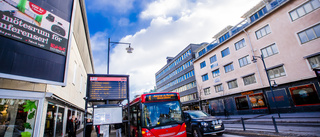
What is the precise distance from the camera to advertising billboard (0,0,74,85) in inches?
169

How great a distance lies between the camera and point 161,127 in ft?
21.5

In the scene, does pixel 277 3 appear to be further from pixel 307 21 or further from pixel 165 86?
pixel 165 86

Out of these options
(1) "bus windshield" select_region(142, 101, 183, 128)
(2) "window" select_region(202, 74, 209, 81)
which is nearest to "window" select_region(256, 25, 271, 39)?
(2) "window" select_region(202, 74, 209, 81)

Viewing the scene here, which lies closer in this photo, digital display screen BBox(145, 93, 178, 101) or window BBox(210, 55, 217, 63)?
digital display screen BBox(145, 93, 178, 101)

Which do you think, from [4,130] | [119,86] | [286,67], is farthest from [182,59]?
[4,130]

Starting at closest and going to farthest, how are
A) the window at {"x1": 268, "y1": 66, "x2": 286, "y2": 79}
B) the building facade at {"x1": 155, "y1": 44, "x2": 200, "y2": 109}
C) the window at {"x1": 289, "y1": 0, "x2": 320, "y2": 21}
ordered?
1. the window at {"x1": 289, "y1": 0, "x2": 320, "y2": 21}
2. the window at {"x1": 268, "y1": 66, "x2": 286, "y2": 79}
3. the building facade at {"x1": 155, "y1": 44, "x2": 200, "y2": 109}

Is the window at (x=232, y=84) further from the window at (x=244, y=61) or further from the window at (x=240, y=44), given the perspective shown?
the window at (x=240, y=44)

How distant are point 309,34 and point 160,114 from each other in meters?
21.8

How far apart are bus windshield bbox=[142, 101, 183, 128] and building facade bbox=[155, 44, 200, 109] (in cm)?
3126

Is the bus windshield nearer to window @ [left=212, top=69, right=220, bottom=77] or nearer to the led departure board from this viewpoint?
the led departure board

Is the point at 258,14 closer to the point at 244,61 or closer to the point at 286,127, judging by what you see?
the point at 244,61

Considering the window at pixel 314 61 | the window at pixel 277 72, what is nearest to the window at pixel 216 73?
the window at pixel 277 72

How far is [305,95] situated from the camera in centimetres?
1764

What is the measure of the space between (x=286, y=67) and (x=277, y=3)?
9.69 m
